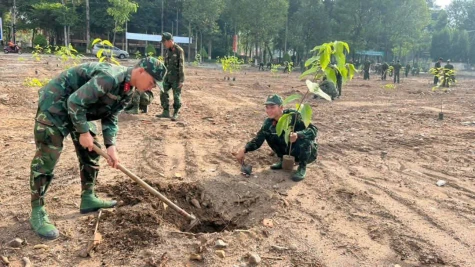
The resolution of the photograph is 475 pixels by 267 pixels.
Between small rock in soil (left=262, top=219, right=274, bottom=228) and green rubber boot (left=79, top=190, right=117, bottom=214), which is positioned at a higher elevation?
green rubber boot (left=79, top=190, right=117, bottom=214)

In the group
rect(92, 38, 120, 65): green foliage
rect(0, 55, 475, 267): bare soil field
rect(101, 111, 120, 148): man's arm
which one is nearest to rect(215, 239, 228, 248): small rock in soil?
rect(0, 55, 475, 267): bare soil field

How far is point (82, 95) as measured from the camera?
270 centimetres

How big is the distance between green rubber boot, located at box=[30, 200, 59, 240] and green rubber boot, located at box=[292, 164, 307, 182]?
2.51 meters

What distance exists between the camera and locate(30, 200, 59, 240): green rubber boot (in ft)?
9.95

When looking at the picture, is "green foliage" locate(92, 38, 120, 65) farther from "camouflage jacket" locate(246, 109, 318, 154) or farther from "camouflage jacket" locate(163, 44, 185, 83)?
"camouflage jacket" locate(246, 109, 318, 154)

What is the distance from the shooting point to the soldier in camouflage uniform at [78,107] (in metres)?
2.73

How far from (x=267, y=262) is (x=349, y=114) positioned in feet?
24.4

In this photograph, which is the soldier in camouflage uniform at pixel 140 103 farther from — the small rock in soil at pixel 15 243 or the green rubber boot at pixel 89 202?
the small rock in soil at pixel 15 243

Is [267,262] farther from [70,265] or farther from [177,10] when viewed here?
[177,10]

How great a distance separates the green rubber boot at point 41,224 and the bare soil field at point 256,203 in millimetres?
62

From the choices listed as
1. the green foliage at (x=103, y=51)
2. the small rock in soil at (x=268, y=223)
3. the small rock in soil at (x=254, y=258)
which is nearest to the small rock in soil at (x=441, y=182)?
the small rock in soil at (x=268, y=223)

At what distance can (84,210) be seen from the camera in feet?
11.4

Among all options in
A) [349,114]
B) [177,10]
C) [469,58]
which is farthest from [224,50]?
[349,114]

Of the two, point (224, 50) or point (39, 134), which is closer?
point (39, 134)
